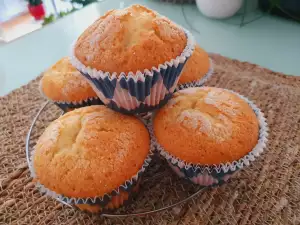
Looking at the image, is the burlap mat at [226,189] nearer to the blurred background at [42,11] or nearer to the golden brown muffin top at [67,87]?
the golden brown muffin top at [67,87]

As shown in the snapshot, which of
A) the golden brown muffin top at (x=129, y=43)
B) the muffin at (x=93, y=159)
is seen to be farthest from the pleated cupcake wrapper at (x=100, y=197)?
A: the golden brown muffin top at (x=129, y=43)

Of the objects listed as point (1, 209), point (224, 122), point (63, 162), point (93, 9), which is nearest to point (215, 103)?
point (224, 122)

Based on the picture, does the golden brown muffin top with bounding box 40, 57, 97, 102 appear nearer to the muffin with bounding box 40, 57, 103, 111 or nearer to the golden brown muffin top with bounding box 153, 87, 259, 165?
the muffin with bounding box 40, 57, 103, 111

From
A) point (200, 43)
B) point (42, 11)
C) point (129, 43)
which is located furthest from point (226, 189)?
Result: point (42, 11)

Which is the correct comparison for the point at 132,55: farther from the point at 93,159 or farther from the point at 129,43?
the point at 93,159

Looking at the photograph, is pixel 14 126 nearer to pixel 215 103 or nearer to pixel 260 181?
pixel 215 103

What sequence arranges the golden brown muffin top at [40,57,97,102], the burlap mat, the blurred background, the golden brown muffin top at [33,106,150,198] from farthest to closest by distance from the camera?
the blurred background < the golden brown muffin top at [40,57,97,102] < the burlap mat < the golden brown muffin top at [33,106,150,198]

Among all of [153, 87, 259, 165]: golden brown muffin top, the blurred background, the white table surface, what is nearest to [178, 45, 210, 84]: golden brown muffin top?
[153, 87, 259, 165]: golden brown muffin top

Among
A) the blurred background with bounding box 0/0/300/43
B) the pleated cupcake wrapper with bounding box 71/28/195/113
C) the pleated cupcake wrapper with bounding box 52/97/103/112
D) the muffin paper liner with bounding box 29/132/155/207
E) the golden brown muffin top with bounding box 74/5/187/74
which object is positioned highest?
the golden brown muffin top with bounding box 74/5/187/74
